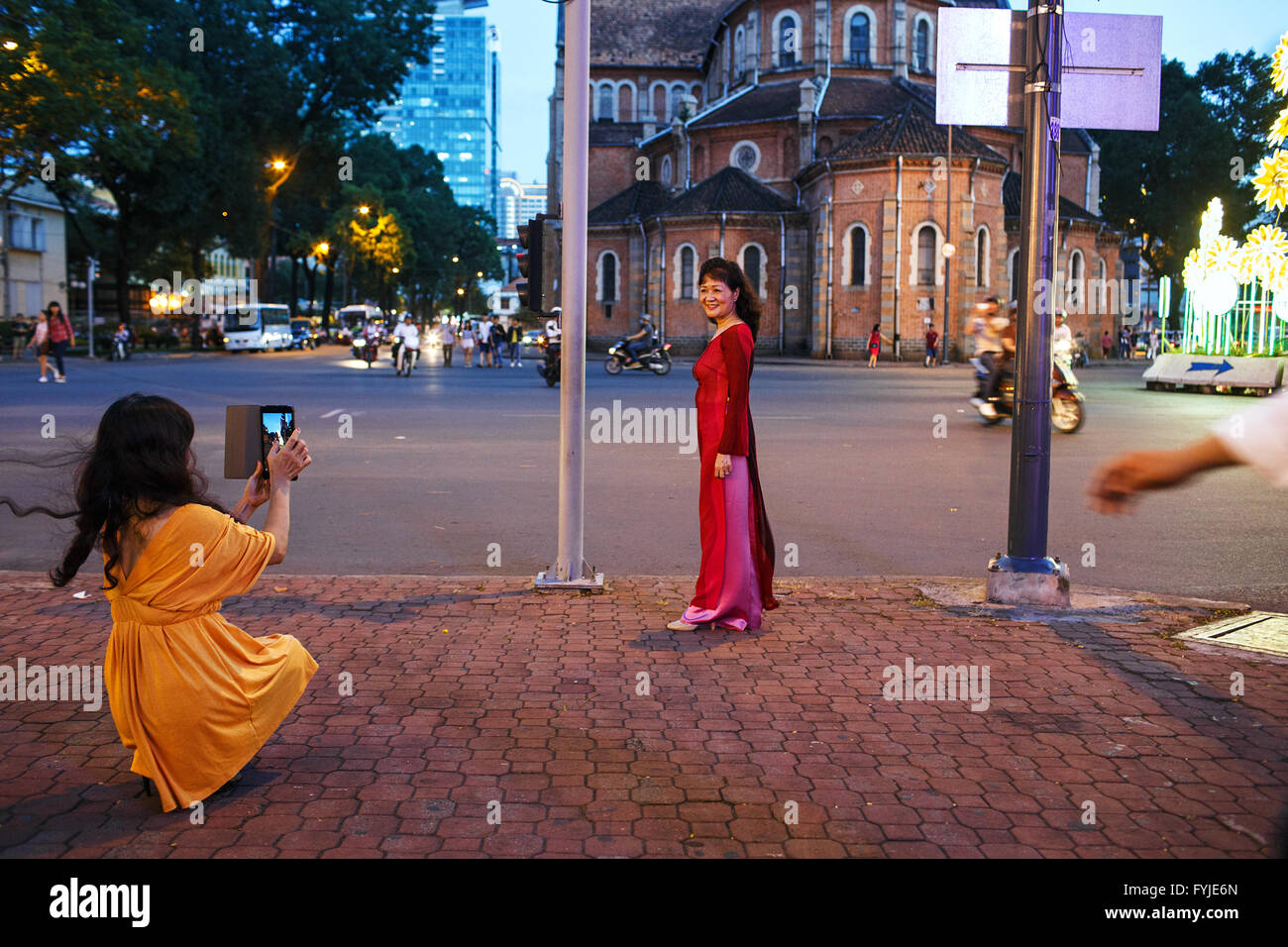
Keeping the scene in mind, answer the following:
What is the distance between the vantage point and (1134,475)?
2.76 meters

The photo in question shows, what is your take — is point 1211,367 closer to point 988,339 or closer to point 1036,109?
point 988,339

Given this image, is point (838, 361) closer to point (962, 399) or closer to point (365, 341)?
point (365, 341)

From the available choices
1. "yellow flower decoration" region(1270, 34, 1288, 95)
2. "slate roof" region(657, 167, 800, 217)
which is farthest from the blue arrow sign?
"slate roof" region(657, 167, 800, 217)

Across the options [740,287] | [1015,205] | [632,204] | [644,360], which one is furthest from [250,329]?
[740,287]

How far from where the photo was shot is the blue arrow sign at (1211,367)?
91.8 ft

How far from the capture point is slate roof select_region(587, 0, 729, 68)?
6938 centimetres

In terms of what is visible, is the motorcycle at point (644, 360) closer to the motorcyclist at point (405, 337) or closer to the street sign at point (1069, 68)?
the motorcyclist at point (405, 337)

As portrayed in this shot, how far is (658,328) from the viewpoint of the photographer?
56.7 meters

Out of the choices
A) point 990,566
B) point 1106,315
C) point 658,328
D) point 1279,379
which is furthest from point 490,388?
point 1106,315

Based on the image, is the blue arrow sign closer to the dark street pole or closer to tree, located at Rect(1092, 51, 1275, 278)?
the dark street pole

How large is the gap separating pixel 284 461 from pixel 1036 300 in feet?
14.5

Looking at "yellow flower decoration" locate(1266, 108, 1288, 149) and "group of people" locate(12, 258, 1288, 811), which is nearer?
"group of people" locate(12, 258, 1288, 811)

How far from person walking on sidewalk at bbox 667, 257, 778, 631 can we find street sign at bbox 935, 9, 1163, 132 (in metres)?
1.83

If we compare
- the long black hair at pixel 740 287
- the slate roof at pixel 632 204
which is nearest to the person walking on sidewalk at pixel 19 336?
the slate roof at pixel 632 204
